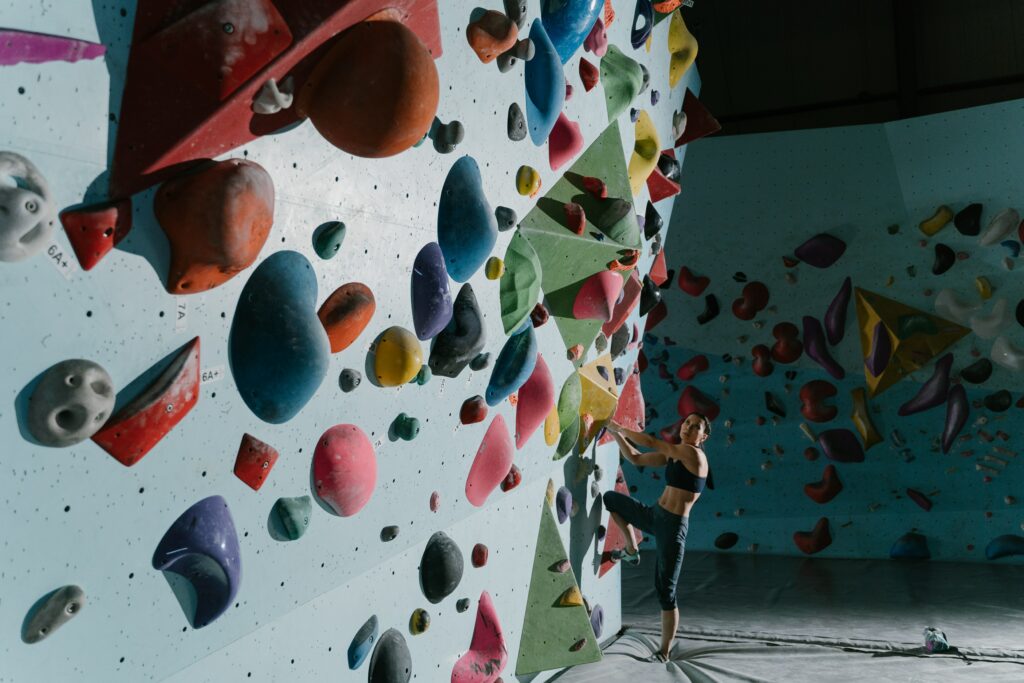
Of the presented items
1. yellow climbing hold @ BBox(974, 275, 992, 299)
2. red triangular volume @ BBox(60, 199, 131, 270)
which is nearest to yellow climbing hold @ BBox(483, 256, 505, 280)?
red triangular volume @ BBox(60, 199, 131, 270)

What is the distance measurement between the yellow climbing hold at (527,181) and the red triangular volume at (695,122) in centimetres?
169

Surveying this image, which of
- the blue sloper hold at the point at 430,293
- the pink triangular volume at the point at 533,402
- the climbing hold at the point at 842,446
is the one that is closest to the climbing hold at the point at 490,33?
the blue sloper hold at the point at 430,293

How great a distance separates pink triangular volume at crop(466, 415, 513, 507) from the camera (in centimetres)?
253

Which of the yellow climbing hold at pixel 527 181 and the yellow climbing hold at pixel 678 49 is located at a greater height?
the yellow climbing hold at pixel 678 49

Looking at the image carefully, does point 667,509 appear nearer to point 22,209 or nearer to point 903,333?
point 903,333

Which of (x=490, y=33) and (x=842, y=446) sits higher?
(x=490, y=33)

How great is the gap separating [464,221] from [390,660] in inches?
41.9

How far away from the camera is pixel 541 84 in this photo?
97.8 inches

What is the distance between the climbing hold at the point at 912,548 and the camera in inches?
222

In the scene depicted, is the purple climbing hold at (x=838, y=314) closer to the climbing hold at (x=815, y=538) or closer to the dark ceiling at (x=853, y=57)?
the climbing hold at (x=815, y=538)

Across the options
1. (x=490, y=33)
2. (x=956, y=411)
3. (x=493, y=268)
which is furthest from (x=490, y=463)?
(x=956, y=411)

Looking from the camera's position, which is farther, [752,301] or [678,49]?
[752,301]

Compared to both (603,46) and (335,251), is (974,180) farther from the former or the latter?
(335,251)

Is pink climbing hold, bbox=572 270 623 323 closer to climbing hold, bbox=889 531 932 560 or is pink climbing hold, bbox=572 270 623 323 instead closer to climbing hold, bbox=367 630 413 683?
climbing hold, bbox=367 630 413 683
